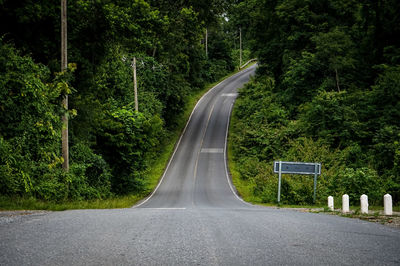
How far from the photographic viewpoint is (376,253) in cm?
569

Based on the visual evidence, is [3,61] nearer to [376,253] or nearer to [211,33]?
[376,253]

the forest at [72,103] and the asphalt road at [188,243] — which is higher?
the forest at [72,103]

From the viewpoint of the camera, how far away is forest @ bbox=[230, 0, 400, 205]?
79.4ft

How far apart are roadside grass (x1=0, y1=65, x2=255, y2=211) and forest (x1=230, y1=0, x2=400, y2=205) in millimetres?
7382

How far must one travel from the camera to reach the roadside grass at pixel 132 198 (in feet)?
45.1

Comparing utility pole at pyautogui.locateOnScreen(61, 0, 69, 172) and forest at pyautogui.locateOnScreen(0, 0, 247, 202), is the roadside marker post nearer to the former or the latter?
forest at pyautogui.locateOnScreen(0, 0, 247, 202)

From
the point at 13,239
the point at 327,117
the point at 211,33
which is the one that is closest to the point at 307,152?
the point at 327,117

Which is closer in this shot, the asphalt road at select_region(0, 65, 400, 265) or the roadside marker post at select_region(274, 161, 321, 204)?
the asphalt road at select_region(0, 65, 400, 265)

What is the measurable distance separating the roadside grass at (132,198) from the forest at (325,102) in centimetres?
738

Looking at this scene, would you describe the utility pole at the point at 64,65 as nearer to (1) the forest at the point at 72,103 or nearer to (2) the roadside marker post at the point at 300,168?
(1) the forest at the point at 72,103

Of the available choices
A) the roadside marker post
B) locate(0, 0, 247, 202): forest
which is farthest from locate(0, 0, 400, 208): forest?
the roadside marker post

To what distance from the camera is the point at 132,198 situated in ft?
88.9

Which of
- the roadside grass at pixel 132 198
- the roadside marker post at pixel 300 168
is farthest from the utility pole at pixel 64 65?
the roadside marker post at pixel 300 168

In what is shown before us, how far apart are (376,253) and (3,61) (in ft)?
57.1
